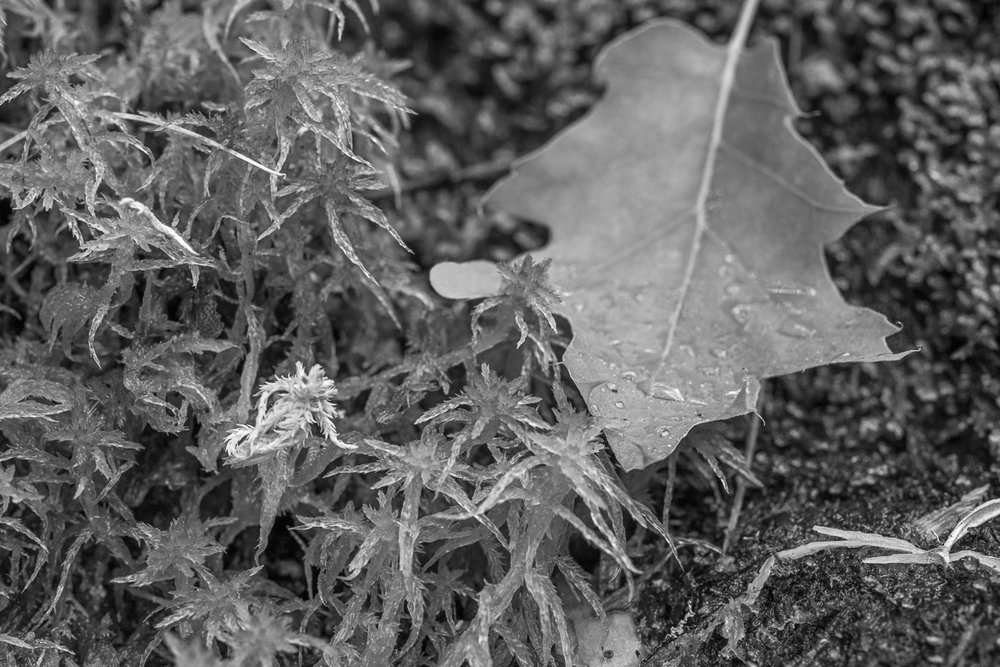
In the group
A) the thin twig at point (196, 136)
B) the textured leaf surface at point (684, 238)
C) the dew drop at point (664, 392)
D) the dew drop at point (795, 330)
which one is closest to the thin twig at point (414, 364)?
the textured leaf surface at point (684, 238)

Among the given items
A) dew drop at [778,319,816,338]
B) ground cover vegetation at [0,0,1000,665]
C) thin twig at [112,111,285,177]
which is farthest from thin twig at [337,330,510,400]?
dew drop at [778,319,816,338]

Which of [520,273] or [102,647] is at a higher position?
[520,273]

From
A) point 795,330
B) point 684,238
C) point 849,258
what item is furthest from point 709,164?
point 795,330

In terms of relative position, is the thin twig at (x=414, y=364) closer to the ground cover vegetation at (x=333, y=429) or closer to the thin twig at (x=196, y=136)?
the ground cover vegetation at (x=333, y=429)

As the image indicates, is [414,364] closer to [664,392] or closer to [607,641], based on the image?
[664,392]

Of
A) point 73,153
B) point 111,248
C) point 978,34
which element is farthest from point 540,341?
point 978,34

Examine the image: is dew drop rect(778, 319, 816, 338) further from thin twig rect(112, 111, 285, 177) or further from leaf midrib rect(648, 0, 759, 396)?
thin twig rect(112, 111, 285, 177)

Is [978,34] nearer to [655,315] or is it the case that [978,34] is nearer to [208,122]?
[655,315]
